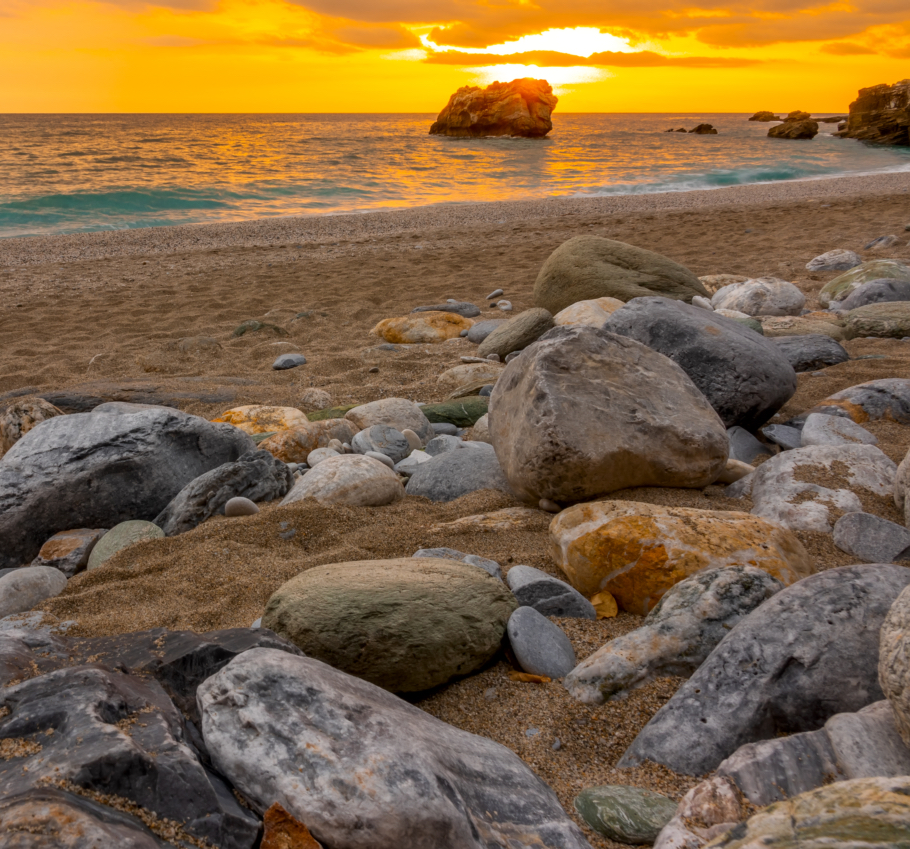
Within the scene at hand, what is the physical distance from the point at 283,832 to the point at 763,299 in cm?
585

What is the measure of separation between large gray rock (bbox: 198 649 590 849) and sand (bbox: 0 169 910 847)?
22 cm

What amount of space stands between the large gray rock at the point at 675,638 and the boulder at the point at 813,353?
2.97 meters

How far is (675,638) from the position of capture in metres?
1.92

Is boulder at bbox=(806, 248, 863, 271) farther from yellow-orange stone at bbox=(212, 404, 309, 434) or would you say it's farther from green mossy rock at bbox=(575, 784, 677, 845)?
green mossy rock at bbox=(575, 784, 677, 845)

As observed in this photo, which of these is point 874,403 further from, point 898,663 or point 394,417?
point 898,663

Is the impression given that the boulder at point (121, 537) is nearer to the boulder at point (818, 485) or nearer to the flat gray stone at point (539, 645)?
the flat gray stone at point (539, 645)

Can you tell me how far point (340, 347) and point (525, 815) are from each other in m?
5.09

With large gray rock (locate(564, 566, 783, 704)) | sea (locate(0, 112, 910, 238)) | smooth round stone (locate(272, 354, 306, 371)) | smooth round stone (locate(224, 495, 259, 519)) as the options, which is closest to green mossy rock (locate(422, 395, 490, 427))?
smooth round stone (locate(224, 495, 259, 519))

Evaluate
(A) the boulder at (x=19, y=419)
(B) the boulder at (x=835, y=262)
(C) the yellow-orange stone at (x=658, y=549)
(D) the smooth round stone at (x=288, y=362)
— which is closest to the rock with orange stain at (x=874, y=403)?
(C) the yellow-orange stone at (x=658, y=549)

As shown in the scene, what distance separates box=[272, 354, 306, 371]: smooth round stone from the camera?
557cm

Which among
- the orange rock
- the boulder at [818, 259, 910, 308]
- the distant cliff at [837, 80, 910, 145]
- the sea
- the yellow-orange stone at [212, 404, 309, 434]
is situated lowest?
the yellow-orange stone at [212, 404, 309, 434]

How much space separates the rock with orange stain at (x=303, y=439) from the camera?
12.6 feet

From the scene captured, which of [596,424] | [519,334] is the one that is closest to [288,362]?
[519,334]

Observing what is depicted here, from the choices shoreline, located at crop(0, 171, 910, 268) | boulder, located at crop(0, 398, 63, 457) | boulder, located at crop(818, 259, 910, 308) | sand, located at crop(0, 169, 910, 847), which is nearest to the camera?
sand, located at crop(0, 169, 910, 847)
